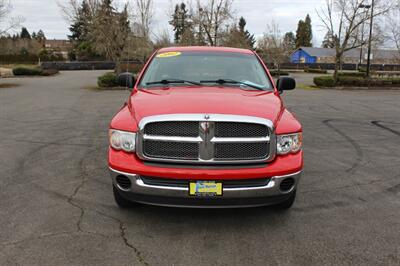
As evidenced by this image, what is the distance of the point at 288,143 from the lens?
364 cm

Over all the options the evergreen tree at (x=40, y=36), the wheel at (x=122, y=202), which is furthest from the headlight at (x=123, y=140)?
the evergreen tree at (x=40, y=36)

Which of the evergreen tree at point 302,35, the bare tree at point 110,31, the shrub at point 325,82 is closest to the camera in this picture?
the bare tree at point 110,31

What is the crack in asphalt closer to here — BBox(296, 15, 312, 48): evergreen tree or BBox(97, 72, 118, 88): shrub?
BBox(97, 72, 118, 88): shrub

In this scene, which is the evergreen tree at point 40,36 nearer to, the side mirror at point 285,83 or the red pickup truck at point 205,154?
the side mirror at point 285,83

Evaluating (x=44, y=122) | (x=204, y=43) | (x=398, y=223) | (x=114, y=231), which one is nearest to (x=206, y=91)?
(x=114, y=231)

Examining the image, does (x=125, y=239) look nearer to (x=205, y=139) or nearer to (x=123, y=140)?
(x=123, y=140)

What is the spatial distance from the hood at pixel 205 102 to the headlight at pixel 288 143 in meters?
0.20

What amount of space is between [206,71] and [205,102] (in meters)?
1.27

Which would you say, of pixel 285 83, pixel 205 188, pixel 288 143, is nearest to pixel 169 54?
pixel 285 83

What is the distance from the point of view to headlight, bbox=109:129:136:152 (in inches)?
140

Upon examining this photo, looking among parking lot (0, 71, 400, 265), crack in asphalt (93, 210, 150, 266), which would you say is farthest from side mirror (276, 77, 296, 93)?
crack in asphalt (93, 210, 150, 266)

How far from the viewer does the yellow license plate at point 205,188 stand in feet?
11.2

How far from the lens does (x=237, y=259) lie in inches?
127

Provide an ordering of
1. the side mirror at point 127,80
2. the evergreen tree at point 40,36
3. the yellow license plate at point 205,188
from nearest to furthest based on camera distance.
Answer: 1. the yellow license plate at point 205,188
2. the side mirror at point 127,80
3. the evergreen tree at point 40,36
